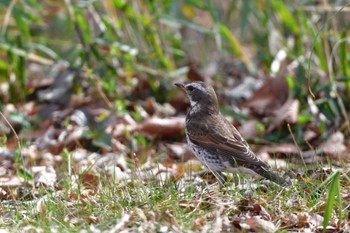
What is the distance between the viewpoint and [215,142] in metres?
6.64

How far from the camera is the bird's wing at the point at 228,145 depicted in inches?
248

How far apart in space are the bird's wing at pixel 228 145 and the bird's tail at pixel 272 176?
0.20 m

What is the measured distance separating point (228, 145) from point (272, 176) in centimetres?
98

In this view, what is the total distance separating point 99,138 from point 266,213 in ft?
11.5

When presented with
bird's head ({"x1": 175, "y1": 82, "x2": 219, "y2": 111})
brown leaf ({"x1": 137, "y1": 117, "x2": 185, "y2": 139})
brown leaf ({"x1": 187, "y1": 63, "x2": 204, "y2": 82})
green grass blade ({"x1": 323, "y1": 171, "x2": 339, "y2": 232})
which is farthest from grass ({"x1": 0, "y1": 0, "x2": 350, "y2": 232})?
bird's head ({"x1": 175, "y1": 82, "x2": 219, "y2": 111})

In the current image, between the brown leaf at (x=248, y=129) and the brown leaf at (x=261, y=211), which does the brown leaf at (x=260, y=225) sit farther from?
the brown leaf at (x=248, y=129)

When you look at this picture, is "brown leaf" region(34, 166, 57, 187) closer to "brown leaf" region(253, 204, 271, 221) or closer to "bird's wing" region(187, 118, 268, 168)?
"bird's wing" region(187, 118, 268, 168)

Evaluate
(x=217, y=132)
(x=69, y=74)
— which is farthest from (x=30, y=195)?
(x=69, y=74)

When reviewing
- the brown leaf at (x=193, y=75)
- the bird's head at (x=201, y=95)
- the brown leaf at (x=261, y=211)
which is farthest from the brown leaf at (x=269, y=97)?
the brown leaf at (x=261, y=211)

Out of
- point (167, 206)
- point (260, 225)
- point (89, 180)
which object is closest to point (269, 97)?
point (89, 180)

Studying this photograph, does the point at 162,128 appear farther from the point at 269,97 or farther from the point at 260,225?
the point at 260,225

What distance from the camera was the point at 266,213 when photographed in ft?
16.3

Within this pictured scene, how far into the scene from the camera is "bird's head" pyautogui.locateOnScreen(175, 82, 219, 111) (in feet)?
24.0

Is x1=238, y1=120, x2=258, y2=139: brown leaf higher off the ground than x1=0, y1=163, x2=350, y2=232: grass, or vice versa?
x1=0, y1=163, x2=350, y2=232: grass
